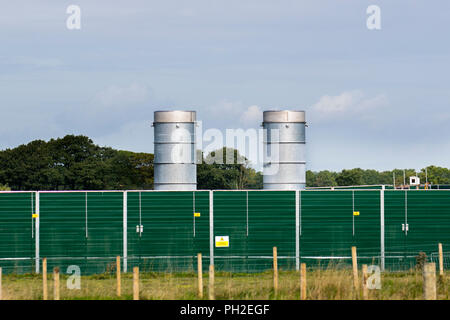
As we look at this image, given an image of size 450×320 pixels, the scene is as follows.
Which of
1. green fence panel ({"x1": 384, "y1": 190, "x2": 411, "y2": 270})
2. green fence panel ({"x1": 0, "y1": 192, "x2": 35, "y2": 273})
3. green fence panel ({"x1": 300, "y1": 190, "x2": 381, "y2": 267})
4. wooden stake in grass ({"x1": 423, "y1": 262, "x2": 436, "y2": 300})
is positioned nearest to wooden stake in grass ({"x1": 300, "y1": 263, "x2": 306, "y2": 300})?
wooden stake in grass ({"x1": 423, "y1": 262, "x2": 436, "y2": 300})

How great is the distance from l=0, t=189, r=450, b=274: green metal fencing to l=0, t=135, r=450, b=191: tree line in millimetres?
61782

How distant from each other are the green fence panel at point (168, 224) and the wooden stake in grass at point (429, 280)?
48.5 ft

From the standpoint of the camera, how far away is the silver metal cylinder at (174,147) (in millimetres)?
36219

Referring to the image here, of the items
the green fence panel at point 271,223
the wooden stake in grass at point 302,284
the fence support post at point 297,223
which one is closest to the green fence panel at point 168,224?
the green fence panel at point 271,223

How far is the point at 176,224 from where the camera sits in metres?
30.0

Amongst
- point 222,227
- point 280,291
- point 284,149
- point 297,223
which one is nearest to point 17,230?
point 222,227

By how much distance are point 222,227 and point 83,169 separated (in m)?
64.8

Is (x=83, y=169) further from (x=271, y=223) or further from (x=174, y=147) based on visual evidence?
(x=271, y=223)

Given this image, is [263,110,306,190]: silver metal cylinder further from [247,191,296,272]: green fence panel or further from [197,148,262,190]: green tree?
[197,148,262,190]: green tree

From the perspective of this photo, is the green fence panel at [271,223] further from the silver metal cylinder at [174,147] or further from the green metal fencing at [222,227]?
the silver metal cylinder at [174,147]

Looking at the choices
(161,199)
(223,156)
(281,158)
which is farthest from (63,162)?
(161,199)

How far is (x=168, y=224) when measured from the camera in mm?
29953

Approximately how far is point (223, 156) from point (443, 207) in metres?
80.6
